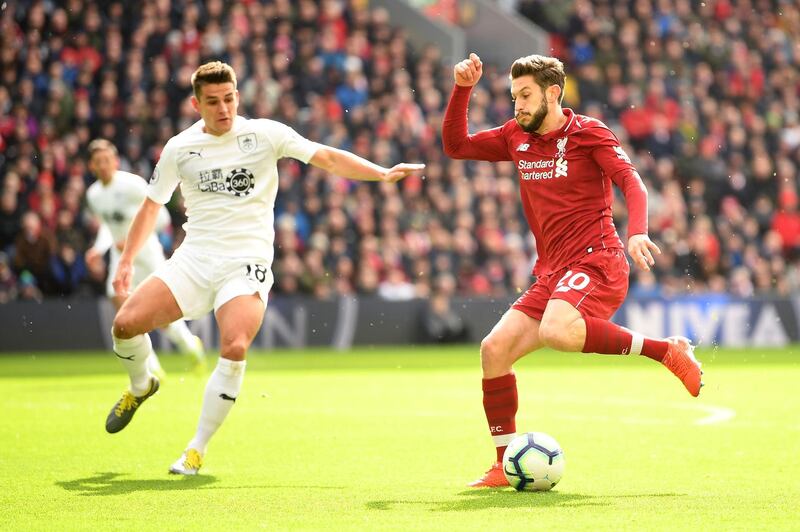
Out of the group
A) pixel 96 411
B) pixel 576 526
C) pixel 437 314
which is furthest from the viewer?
pixel 437 314

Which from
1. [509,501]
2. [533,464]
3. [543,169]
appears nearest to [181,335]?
[543,169]

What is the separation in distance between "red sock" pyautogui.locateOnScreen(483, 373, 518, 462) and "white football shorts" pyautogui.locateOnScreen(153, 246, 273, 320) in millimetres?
1726

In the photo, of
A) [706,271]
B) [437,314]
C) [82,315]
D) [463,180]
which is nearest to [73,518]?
[82,315]

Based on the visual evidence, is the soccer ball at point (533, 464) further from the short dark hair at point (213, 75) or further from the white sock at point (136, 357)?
the short dark hair at point (213, 75)

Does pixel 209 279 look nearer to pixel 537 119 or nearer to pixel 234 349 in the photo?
pixel 234 349

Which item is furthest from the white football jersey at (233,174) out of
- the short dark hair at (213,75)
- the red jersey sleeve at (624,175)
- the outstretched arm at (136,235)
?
the red jersey sleeve at (624,175)

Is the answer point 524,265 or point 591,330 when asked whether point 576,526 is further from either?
point 524,265

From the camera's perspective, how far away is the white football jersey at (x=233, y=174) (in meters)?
8.70

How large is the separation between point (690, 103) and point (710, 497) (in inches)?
821

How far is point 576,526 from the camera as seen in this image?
244 inches

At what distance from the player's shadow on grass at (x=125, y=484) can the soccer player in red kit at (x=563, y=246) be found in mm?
1700

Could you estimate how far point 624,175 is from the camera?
7.68 metres

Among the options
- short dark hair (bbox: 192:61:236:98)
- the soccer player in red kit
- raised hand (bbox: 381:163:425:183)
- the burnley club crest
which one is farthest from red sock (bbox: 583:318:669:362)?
short dark hair (bbox: 192:61:236:98)

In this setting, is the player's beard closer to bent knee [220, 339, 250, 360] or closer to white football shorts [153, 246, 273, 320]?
white football shorts [153, 246, 273, 320]
